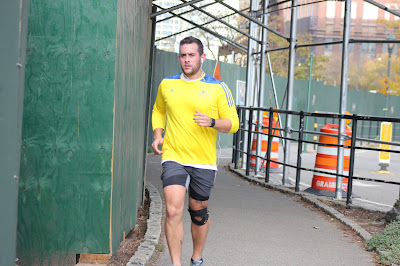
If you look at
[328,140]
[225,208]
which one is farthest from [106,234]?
[328,140]

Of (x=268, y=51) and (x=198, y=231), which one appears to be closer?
(x=198, y=231)

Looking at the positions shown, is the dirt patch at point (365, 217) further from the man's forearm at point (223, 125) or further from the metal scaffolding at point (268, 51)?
the man's forearm at point (223, 125)

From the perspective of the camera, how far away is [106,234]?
5.81 metres

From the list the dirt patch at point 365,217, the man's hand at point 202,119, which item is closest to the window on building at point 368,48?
the dirt patch at point 365,217

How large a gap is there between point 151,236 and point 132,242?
20 cm

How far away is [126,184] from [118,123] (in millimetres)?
908

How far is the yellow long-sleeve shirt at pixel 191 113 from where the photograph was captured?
216 inches

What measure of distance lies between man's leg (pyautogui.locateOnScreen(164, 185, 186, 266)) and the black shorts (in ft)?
0.20

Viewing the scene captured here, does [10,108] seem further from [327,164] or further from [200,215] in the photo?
[327,164]

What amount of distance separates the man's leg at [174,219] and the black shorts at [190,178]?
0.20 feet

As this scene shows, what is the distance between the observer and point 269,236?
26.1 feet

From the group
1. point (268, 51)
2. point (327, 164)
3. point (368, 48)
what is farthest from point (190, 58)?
point (368, 48)

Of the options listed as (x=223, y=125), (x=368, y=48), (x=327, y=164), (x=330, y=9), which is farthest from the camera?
(x=368, y=48)

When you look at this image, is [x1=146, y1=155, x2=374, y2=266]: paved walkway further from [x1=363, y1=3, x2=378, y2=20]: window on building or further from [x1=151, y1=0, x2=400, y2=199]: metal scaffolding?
[x1=363, y1=3, x2=378, y2=20]: window on building
